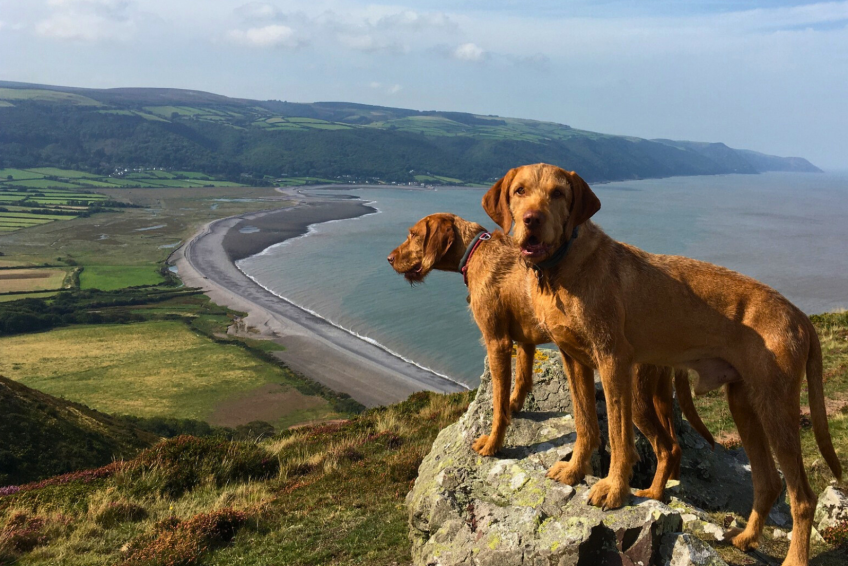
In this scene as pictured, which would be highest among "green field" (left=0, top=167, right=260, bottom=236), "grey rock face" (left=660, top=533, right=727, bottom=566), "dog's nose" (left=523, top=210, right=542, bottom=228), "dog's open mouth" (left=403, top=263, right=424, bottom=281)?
"dog's nose" (left=523, top=210, right=542, bottom=228)

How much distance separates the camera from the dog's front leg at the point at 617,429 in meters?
4.79

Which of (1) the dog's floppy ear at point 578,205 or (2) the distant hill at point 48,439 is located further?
(2) the distant hill at point 48,439

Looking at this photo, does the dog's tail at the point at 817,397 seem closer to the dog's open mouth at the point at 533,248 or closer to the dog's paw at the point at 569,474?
the dog's paw at the point at 569,474

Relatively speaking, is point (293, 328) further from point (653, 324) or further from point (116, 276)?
point (653, 324)

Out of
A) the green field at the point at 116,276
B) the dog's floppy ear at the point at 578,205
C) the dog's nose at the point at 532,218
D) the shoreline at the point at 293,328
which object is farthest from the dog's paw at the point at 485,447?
the green field at the point at 116,276

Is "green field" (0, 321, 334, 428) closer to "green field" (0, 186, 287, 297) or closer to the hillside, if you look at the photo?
"green field" (0, 186, 287, 297)

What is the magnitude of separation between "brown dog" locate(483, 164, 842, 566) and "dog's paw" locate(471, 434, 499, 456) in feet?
4.78

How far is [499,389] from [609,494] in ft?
5.28

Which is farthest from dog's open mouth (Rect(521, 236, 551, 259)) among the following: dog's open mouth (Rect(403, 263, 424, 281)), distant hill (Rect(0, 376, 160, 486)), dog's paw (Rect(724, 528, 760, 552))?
distant hill (Rect(0, 376, 160, 486))

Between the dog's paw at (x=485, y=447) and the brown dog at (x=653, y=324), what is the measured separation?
1458 millimetres

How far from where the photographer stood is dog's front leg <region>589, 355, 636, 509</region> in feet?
15.7

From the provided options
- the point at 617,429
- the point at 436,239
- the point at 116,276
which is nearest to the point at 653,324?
the point at 617,429

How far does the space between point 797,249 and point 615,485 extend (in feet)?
240

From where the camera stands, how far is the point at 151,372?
37.1 meters
